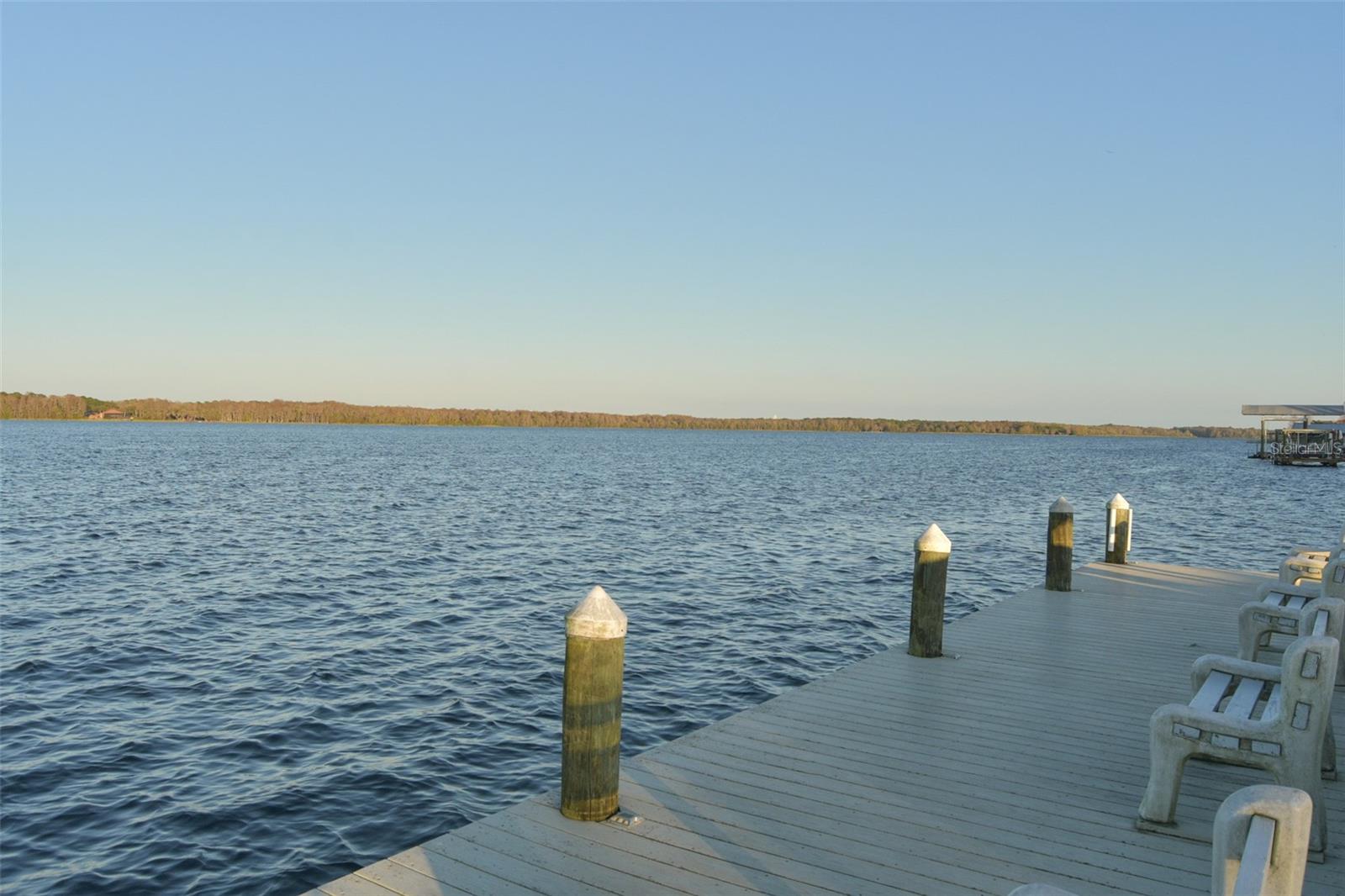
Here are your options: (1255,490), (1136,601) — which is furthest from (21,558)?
(1255,490)

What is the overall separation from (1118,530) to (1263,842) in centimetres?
1375

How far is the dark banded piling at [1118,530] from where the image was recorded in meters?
15.3

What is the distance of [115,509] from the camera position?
3300 centimetres

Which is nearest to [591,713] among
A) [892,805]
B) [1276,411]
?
[892,805]

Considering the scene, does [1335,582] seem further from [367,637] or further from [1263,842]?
[367,637]

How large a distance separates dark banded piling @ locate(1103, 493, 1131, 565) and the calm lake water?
2607 millimetres

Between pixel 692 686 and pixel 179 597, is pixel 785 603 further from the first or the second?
pixel 179 597

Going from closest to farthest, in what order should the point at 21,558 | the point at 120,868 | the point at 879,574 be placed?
1. the point at 120,868
2. the point at 879,574
3. the point at 21,558

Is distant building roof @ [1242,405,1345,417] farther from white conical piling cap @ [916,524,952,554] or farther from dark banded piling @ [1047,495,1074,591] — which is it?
white conical piling cap @ [916,524,952,554]

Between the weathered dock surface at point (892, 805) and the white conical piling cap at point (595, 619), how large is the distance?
105cm

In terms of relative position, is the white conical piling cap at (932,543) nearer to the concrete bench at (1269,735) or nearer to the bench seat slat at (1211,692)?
the bench seat slat at (1211,692)

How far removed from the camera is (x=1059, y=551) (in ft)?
42.8

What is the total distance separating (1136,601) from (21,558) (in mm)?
22801

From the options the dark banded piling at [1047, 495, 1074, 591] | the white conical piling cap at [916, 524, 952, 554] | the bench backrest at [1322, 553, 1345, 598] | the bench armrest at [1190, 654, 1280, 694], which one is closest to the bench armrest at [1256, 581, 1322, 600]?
the bench backrest at [1322, 553, 1345, 598]
